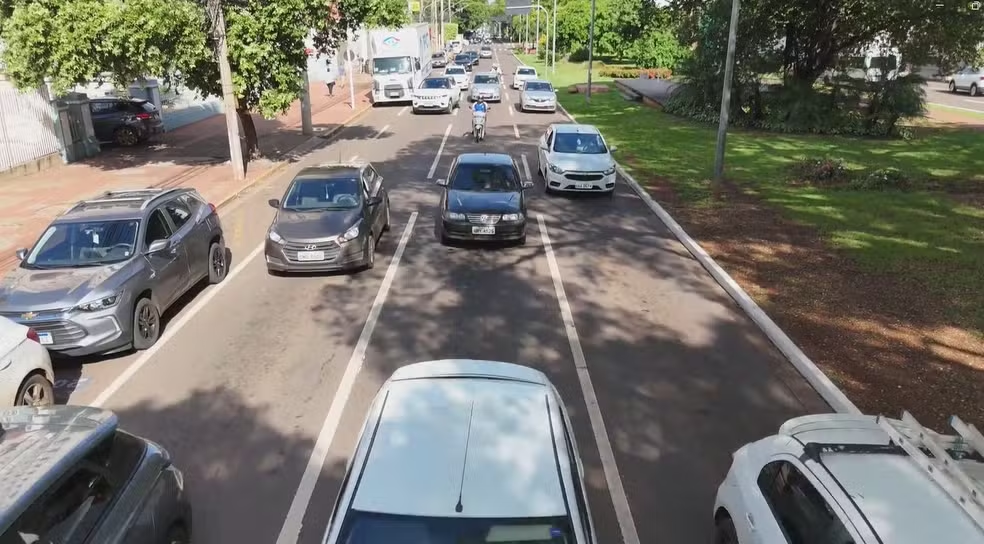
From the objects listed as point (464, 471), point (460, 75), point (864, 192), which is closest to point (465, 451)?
point (464, 471)

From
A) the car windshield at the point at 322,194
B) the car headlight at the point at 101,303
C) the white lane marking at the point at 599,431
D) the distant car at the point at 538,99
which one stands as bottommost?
the white lane marking at the point at 599,431

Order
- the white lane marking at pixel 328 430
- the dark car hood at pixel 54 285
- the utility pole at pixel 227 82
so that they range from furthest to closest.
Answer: the utility pole at pixel 227 82, the dark car hood at pixel 54 285, the white lane marking at pixel 328 430

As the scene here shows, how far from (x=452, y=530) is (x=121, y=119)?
2574 centimetres

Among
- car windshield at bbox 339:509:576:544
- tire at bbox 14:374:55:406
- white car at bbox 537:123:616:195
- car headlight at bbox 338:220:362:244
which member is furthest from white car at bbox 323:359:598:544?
white car at bbox 537:123:616:195

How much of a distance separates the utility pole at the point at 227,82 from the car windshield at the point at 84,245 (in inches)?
393

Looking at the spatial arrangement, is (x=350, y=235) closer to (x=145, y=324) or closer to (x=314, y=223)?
(x=314, y=223)

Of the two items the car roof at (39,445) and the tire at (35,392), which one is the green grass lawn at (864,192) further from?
the tire at (35,392)

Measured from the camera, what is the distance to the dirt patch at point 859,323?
24.3ft

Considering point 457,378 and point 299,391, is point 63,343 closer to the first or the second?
point 299,391

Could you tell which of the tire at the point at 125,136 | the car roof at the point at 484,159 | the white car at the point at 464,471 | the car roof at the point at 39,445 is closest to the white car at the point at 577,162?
the car roof at the point at 484,159

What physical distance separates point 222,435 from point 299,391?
3.46 ft

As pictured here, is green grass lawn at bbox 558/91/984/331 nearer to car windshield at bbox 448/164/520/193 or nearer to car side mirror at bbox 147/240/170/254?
car windshield at bbox 448/164/520/193

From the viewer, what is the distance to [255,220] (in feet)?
51.1

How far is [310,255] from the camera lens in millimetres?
11008
